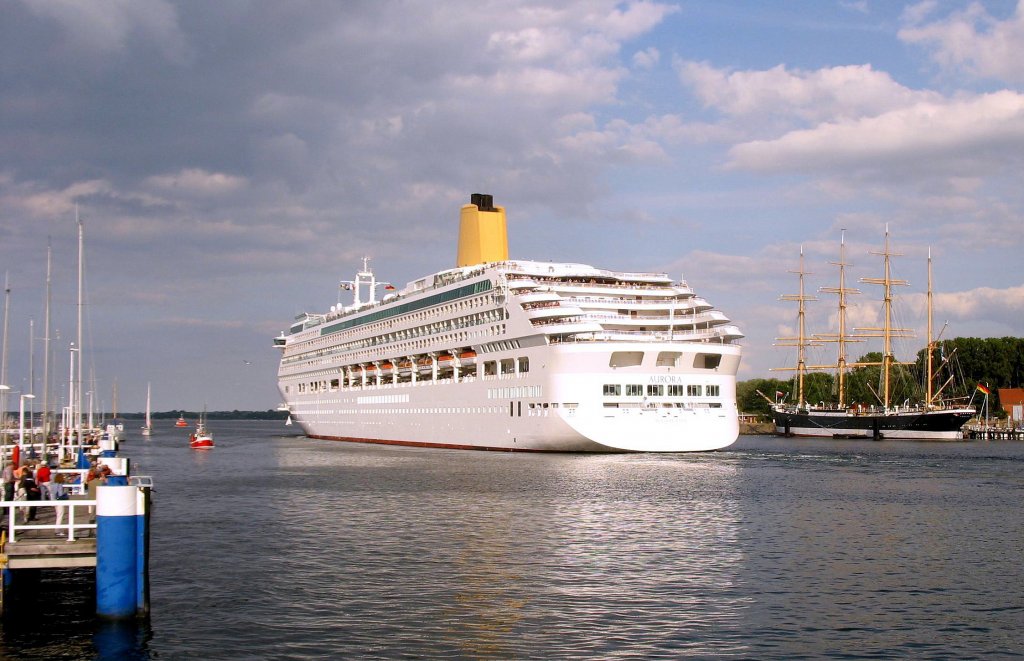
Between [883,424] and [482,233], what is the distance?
67.1 meters

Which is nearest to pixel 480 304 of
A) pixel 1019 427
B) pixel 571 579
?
pixel 571 579

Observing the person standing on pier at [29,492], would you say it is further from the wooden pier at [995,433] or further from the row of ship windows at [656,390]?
the wooden pier at [995,433]

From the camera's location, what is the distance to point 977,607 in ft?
71.3

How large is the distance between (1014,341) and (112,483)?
162 m

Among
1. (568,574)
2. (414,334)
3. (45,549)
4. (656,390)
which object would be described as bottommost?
(568,574)

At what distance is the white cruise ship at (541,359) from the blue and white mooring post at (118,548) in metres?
43.6

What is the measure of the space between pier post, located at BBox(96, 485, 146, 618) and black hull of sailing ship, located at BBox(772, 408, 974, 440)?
119669 mm

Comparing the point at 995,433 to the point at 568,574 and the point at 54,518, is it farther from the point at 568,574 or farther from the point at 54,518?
the point at 54,518

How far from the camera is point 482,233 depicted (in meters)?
90.7

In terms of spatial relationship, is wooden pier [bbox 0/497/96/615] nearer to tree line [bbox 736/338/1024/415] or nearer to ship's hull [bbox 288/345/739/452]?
ship's hull [bbox 288/345/739/452]

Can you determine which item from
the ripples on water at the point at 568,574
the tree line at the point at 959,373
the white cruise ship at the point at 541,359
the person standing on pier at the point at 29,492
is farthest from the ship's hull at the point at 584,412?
the tree line at the point at 959,373

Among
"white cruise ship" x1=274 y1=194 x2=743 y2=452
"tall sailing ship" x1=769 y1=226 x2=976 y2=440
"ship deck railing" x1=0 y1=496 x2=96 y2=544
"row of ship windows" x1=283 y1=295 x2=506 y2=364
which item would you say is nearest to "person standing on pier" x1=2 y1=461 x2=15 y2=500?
"ship deck railing" x1=0 y1=496 x2=96 y2=544

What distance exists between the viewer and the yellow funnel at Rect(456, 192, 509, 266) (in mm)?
90688

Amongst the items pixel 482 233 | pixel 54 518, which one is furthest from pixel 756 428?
pixel 54 518
